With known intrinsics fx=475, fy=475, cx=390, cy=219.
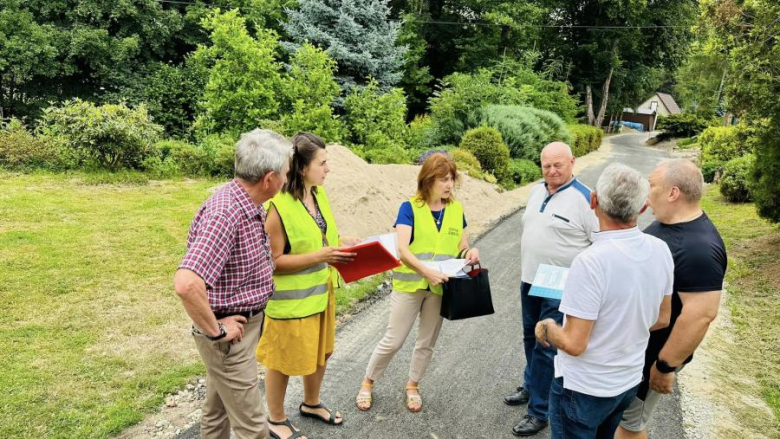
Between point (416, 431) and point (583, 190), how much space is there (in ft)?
7.12

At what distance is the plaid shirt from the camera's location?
2207 millimetres

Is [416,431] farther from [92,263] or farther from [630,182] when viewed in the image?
[92,263]

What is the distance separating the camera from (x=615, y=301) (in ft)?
7.29

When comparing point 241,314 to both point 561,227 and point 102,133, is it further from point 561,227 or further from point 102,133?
point 102,133

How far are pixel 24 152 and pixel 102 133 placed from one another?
244 cm

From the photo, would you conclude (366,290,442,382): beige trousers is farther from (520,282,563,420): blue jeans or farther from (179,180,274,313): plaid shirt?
(179,180,274,313): plaid shirt

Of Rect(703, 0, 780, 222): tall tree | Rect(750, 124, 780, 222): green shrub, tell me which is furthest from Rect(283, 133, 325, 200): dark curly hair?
Rect(750, 124, 780, 222): green shrub

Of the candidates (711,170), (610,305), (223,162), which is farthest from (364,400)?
(711,170)

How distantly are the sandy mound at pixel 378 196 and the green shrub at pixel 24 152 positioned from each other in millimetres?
7414

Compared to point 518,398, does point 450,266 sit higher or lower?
higher

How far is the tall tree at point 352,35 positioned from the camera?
19.0 m

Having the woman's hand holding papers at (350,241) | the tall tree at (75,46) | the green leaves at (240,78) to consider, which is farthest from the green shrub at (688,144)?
the woman's hand holding papers at (350,241)

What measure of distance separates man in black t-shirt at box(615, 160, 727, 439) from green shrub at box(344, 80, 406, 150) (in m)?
12.5

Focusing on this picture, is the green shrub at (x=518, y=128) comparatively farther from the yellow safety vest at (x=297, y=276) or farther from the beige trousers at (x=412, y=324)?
the yellow safety vest at (x=297, y=276)
